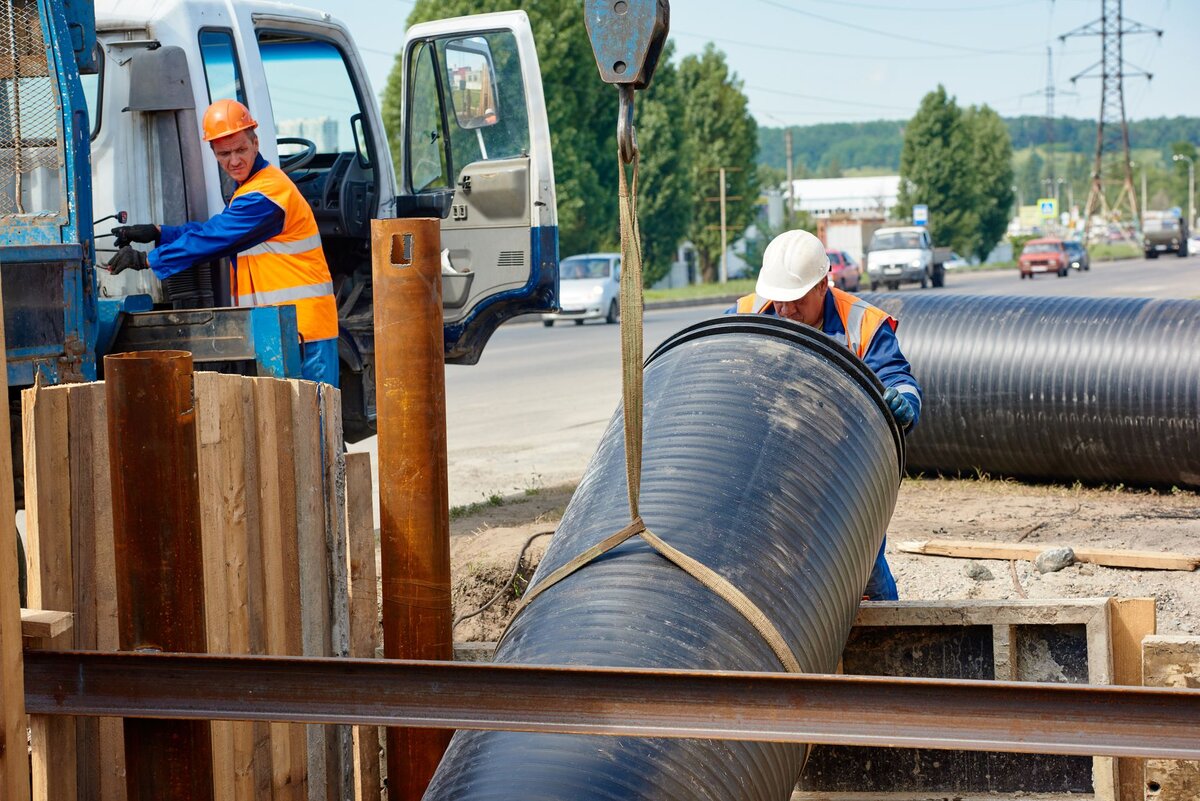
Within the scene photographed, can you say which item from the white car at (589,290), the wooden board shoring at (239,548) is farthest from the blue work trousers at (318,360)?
the white car at (589,290)

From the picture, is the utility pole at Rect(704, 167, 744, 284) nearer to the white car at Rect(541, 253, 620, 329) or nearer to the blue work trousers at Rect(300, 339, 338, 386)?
the white car at Rect(541, 253, 620, 329)

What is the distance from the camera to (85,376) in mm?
5164

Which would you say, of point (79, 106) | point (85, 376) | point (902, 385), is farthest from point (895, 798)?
point (79, 106)

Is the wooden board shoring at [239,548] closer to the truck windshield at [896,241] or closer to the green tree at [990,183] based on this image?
the truck windshield at [896,241]

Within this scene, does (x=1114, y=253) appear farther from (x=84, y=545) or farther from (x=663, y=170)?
(x=84, y=545)

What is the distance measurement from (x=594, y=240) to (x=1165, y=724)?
37.8 m

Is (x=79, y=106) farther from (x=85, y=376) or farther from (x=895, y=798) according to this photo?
(x=895, y=798)

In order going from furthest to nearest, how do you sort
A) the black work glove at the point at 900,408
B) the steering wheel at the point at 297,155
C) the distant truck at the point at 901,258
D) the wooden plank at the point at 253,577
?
the distant truck at the point at 901,258 < the steering wheel at the point at 297,155 < the black work glove at the point at 900,408 < the wooden plank at the point at 253,577

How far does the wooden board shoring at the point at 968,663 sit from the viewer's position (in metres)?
4.43

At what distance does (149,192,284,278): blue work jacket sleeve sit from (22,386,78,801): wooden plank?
2.56m

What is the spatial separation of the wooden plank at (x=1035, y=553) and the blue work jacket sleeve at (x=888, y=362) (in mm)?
2232

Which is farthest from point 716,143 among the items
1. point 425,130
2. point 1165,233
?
point 425,130

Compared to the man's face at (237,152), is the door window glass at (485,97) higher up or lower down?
higher up

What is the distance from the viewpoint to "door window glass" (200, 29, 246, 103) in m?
6.55
